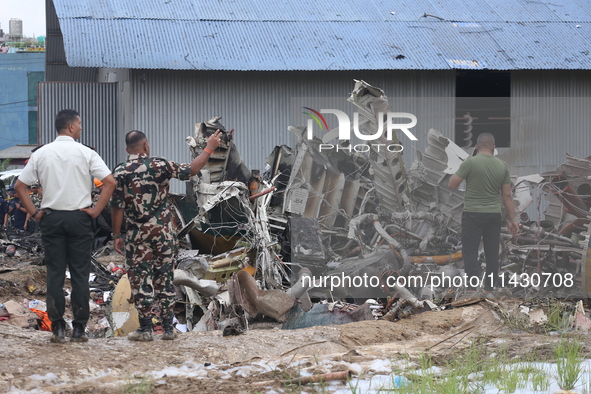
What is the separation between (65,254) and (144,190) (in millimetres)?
819

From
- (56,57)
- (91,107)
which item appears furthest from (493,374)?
(56,57)

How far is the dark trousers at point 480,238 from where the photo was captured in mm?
8219

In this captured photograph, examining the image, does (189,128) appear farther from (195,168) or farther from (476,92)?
(195,168)

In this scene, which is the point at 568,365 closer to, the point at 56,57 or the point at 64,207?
the point at 64,207

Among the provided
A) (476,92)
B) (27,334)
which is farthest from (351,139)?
(476,92)

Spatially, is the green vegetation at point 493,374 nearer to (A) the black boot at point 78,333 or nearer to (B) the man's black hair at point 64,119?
(A) the black boot at point 78,333

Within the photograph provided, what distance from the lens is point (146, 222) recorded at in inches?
249

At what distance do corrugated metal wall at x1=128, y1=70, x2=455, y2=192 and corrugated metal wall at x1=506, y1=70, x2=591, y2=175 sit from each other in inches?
62.9

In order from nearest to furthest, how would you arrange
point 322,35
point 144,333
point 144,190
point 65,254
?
point 65,254 → point 144,190 → point 144,333 → point 322,35

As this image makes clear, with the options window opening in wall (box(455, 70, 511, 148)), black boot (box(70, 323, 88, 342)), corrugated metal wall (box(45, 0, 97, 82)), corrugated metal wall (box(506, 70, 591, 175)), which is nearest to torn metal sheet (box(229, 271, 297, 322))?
black boot (box(70, 323, 88, 342))

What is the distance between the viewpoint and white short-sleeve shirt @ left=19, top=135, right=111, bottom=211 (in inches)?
238

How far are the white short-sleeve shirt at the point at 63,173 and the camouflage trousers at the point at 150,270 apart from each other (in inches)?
23.3

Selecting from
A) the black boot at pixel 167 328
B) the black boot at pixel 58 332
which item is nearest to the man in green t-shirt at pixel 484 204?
the black boot at pixel 167 328

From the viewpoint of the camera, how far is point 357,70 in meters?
14.8
